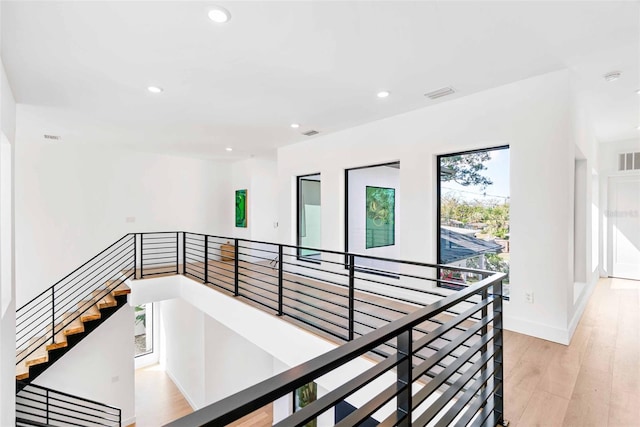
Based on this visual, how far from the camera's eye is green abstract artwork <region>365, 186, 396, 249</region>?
4.91 meters

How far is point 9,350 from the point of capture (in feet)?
9.97

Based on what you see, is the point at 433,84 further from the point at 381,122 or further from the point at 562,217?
the point at 562,217

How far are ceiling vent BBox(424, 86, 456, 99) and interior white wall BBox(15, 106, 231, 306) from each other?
17.3 feet

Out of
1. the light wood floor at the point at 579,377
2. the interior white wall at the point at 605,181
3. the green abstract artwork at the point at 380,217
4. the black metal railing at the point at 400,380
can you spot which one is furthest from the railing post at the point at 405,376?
the interior white wall at the point at 605,181

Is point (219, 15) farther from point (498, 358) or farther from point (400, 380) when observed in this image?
point (498, 358)

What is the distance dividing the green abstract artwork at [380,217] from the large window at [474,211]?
97 cm

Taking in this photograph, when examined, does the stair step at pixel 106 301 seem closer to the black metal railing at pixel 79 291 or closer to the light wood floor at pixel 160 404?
the black metal railing at pixel 79 291

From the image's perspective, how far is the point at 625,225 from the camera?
5.77 metres

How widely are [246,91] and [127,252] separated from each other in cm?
505

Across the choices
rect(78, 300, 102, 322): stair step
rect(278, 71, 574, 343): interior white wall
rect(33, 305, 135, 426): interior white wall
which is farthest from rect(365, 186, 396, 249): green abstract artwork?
rect(33, 305, 135, 426): interior white wall

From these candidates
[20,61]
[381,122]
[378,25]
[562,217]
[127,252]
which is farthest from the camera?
[127,252]

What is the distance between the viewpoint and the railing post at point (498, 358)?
75.3 inches

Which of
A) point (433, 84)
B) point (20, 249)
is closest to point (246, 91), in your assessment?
point (433, 84)

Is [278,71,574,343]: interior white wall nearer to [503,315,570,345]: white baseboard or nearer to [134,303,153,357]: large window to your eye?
[503,315,570,345]: white baseboard
